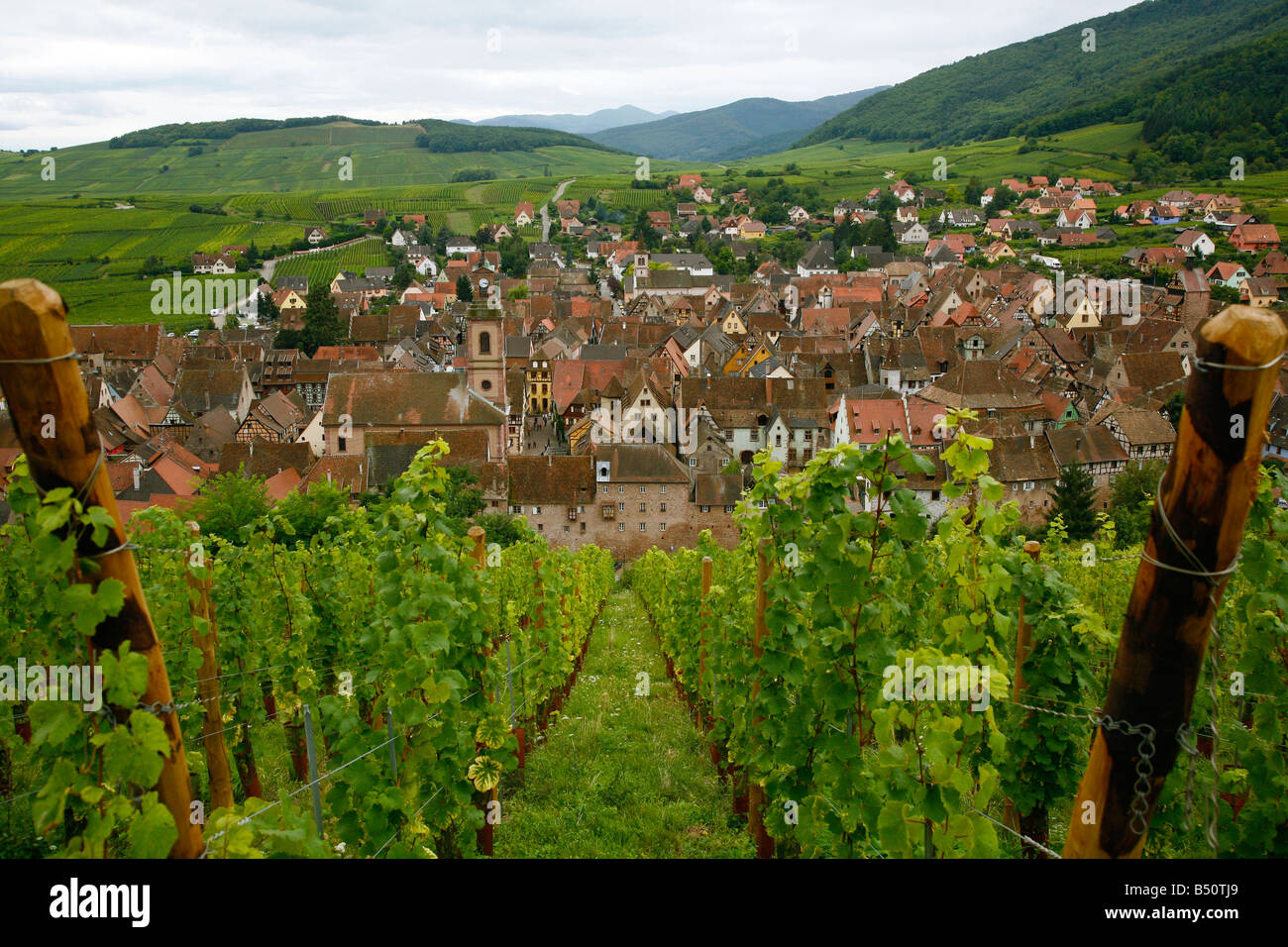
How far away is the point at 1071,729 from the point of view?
8180mm

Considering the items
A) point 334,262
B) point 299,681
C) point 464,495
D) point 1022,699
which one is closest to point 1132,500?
point 464,495

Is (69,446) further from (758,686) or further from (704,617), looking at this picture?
(704,617)

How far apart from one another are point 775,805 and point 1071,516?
141 ft

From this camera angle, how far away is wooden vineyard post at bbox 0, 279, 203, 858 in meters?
3.39

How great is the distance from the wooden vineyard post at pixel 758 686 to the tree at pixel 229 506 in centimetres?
3053

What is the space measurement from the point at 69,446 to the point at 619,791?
27.0 ft

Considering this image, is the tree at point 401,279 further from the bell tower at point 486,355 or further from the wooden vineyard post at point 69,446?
the wooden vineyard post at point 69,446

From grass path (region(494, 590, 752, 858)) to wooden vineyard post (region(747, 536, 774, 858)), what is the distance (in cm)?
32

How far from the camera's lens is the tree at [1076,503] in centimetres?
4528

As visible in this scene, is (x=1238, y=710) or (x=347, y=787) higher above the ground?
(x=347, y=787)

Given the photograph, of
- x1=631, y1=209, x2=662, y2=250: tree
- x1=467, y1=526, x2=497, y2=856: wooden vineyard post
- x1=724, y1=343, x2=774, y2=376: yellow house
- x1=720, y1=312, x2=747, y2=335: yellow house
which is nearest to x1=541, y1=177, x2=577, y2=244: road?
x1=631, y1=209, x2=662, y2=250: tree
